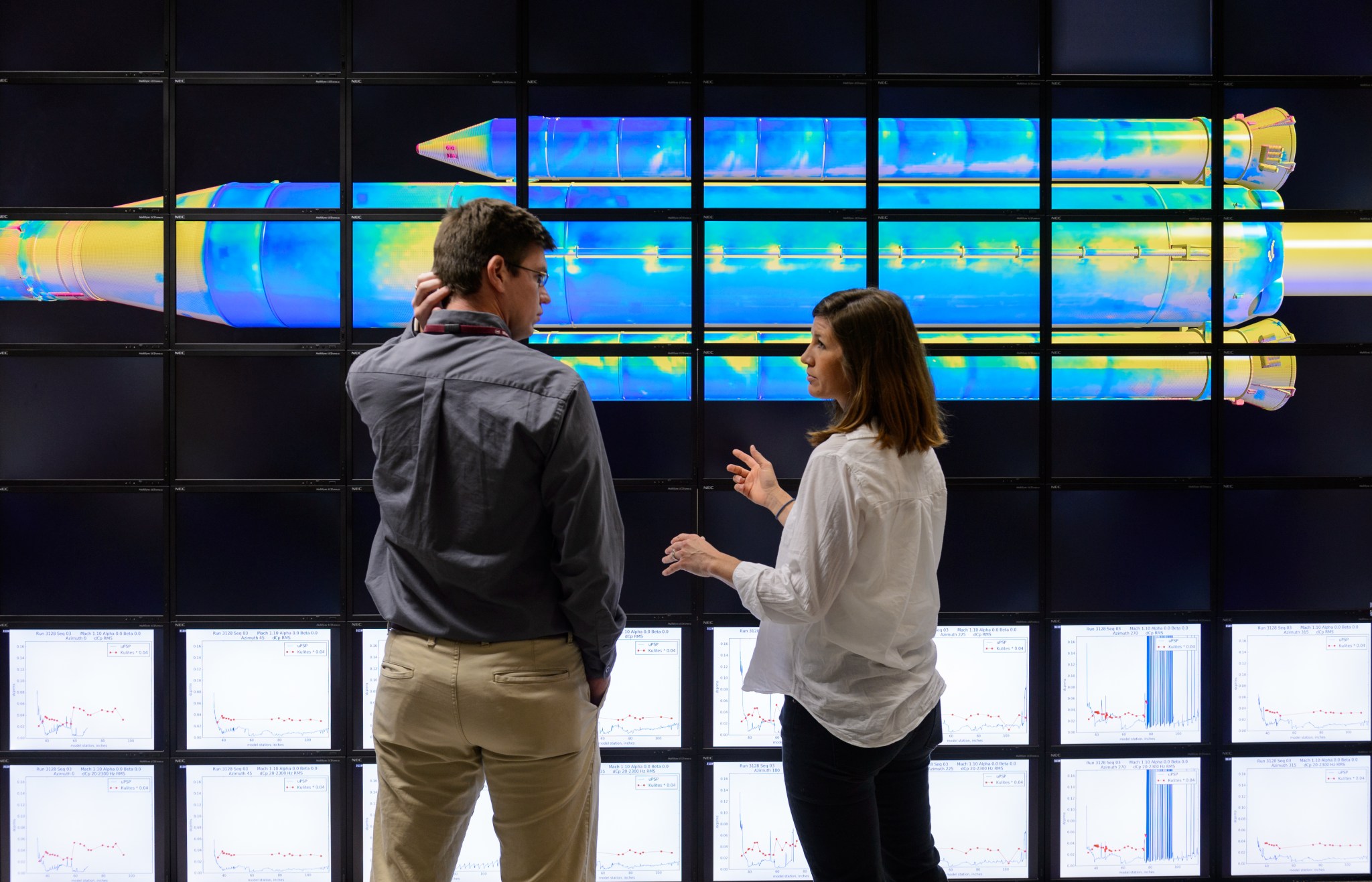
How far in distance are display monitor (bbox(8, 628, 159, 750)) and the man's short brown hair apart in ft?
5.58

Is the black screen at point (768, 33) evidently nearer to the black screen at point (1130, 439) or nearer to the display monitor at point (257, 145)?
the display monitor at point (257, 145)

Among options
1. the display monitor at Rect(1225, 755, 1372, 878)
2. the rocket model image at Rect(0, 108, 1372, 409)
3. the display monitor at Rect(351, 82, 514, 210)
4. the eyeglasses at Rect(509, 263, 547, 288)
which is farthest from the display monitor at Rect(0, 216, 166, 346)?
the display monitor at Rect(1225, 755, 1372, 878)

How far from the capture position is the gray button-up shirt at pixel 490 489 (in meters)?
1.35

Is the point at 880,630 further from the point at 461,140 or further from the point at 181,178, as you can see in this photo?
the point at 181,178

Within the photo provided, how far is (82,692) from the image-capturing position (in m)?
2.44

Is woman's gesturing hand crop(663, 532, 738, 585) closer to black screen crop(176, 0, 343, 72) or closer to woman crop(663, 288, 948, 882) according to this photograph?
woman crop(663, 288, 948, 882)

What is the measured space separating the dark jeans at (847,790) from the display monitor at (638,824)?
938 millimetres

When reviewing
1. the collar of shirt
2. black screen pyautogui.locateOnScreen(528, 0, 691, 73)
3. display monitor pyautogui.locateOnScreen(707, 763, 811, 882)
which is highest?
black screen pyautogui.locateOnScreen(528, 0, 691, 73)

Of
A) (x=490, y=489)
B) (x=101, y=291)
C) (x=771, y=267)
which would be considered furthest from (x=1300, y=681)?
(x=101, y=291)

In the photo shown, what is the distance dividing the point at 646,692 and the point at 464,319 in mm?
1398

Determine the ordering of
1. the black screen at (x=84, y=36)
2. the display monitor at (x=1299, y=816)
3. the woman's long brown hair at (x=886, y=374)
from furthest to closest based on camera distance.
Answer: the display monitor at (x=1299, y=816) → the black screen at (x=84, y=36) → the woman's long brown hair at (x=886, y=374)

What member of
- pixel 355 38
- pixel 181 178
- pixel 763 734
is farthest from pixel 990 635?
pixel 181 178

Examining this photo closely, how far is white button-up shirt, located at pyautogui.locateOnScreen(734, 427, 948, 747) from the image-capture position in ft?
4.93

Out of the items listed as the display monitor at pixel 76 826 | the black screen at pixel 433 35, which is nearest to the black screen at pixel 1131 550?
the black screen at pixel 433 35
